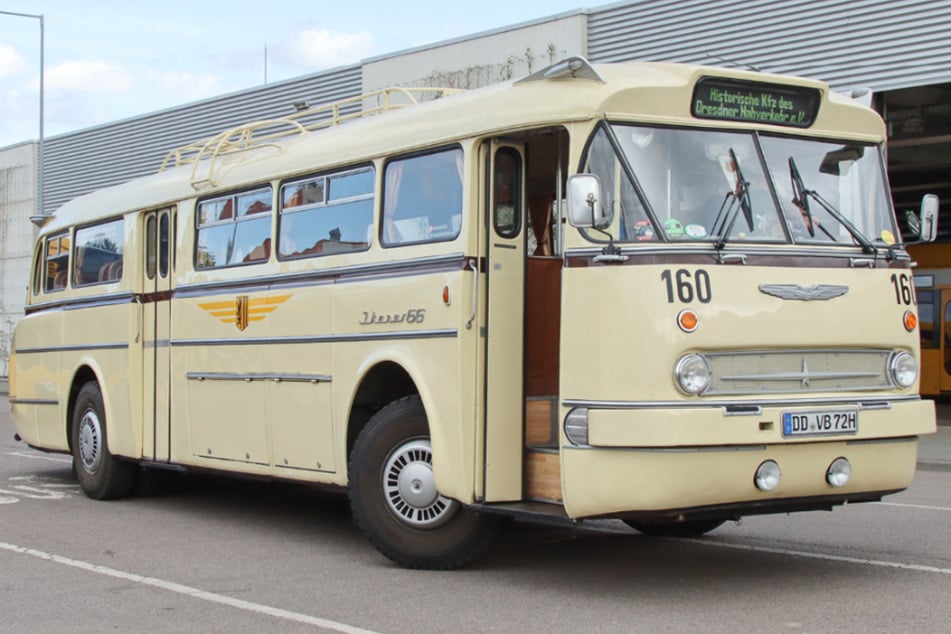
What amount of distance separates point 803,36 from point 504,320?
1395 cm

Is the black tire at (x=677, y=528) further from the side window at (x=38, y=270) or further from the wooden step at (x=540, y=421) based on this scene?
the side window at (x=38, y=270)

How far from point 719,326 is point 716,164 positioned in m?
1.05

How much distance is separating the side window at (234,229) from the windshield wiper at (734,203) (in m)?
4.06

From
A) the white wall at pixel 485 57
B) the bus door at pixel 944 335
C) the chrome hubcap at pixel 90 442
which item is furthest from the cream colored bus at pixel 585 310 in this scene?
the bus door at pixel 944 335

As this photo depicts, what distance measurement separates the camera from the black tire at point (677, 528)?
9.33 metres

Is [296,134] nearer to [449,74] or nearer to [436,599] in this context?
[436,599]

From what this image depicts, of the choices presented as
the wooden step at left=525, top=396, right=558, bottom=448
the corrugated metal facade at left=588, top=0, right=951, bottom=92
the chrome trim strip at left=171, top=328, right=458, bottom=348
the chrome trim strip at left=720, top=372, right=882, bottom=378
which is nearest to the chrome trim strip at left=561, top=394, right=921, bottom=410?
the chrome trim strip at left=720, top=372, right=882, bottom=378

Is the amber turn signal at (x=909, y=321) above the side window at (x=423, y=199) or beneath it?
beneath

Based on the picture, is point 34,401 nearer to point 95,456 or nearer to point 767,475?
point 95,456

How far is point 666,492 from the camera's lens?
22.9ft

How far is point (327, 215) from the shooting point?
371 inches

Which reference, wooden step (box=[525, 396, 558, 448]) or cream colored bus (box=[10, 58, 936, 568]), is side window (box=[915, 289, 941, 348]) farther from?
wooden step (box=[525, 396, 558, 448])

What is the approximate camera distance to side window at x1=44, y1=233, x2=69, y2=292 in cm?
1364

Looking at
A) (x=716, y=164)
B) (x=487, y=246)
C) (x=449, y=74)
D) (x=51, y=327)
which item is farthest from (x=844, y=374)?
(x=449, y=74)
